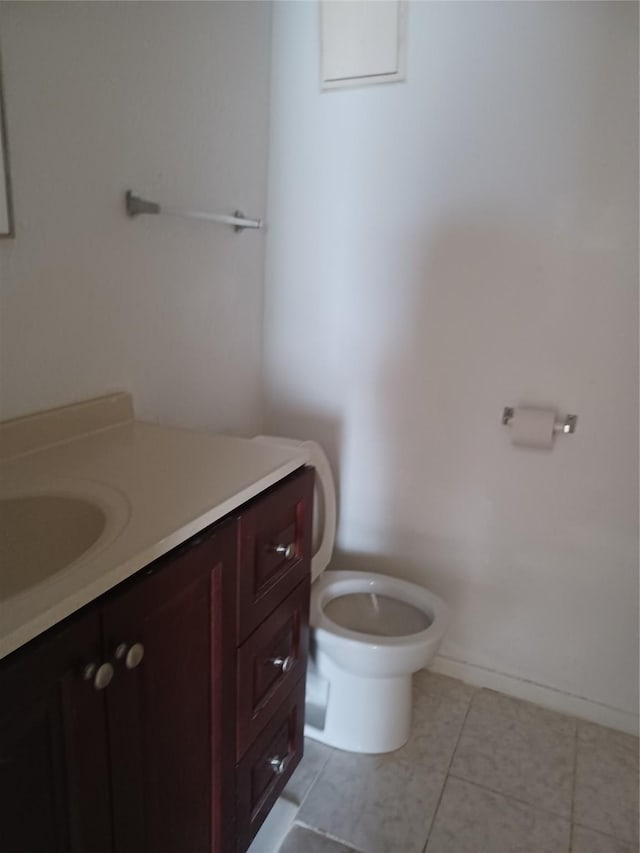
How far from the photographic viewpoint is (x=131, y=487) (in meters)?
1.00

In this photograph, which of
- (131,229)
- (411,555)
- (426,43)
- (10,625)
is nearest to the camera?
(10,625)

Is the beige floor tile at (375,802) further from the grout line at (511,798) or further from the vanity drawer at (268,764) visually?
the vanity drawer at (268,764)

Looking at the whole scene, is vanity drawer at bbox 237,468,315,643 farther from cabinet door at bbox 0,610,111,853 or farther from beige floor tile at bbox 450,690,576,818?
beige floor tile at bbox 450,690,576,818

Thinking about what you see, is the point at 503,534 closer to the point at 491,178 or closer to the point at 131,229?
the point at 491,178

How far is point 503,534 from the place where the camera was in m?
1.83

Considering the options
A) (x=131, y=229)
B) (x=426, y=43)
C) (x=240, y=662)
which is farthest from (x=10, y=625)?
(x=426, y=43)

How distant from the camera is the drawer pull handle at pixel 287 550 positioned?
1151 millimetres

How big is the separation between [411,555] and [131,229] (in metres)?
1.31

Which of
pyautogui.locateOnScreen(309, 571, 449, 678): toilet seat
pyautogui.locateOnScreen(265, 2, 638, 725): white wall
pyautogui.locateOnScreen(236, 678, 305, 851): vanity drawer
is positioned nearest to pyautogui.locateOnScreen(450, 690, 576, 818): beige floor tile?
pyautogui.locateOnScreen(265, 2, 638, 725): white wall

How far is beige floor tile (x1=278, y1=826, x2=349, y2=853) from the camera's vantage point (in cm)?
138

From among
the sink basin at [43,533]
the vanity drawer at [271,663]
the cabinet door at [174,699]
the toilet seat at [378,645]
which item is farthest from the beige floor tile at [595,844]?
the sink basin at [43,533]

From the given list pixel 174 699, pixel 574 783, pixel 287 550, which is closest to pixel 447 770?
pixel 574 783

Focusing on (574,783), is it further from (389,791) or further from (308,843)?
(308,843)

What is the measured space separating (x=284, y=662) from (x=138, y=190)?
1.10 m
